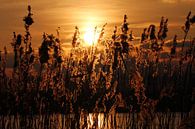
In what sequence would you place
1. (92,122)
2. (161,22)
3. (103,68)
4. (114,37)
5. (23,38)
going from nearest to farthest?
(92,122)
(23,38)
(103,68)
(114,37)
(161,22)

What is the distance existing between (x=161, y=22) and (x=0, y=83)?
392 centimetres

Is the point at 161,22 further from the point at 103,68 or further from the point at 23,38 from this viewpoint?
the point at 23,38

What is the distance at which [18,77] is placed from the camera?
805 cm

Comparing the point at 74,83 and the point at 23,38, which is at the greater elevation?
the point at 23,38

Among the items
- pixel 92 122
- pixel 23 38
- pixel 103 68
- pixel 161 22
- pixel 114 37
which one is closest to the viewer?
pixel 92 122

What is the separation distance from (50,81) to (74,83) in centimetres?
47

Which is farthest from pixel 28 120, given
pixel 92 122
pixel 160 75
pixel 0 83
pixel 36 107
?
pixel 160 75

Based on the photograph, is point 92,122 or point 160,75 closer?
point 92,122

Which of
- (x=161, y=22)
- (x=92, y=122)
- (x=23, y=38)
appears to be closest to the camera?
(x=92, y=122)

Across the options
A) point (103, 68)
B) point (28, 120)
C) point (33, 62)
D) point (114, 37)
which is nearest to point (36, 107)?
point (28, 120)

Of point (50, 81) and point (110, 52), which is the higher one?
point (110, 52)

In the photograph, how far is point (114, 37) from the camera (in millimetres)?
9414

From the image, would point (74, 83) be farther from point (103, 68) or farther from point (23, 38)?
point (23, 38)

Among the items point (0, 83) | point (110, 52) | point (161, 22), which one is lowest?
point (0, 83)
